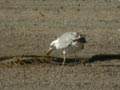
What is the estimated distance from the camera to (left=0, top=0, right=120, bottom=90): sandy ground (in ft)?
33.6

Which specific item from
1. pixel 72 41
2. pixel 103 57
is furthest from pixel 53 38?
pixel 72 41

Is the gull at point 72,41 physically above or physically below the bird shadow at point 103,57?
above

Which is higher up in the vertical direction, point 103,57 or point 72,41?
point 72,41

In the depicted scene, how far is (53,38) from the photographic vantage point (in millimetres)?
15102

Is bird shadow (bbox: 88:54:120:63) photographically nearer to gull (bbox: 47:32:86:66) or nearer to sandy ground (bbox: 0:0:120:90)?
sandy ground (bbox: 0:0:120:90)

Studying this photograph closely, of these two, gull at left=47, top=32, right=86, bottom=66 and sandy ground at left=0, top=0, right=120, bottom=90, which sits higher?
gull at left=47, top=32, right=86, bottom=66

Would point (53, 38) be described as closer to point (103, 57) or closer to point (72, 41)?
point (103, 57)

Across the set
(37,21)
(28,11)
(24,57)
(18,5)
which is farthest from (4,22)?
(24,57)

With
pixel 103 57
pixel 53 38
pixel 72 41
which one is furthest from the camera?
pixel 53 38

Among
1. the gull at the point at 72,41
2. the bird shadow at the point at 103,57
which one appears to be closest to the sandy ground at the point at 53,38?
the bird shadow at the point at 103,57

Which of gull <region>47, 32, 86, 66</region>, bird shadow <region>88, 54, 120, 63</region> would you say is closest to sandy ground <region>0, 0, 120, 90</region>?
bird shadow <region>88, 54, 120, 63</region>

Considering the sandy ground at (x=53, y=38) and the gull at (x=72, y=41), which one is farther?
the gull at (x=72, y=41)

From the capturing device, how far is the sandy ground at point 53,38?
10.2 metres

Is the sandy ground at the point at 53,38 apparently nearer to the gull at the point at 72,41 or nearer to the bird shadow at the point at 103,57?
the bird shadow at the point at 103,57
